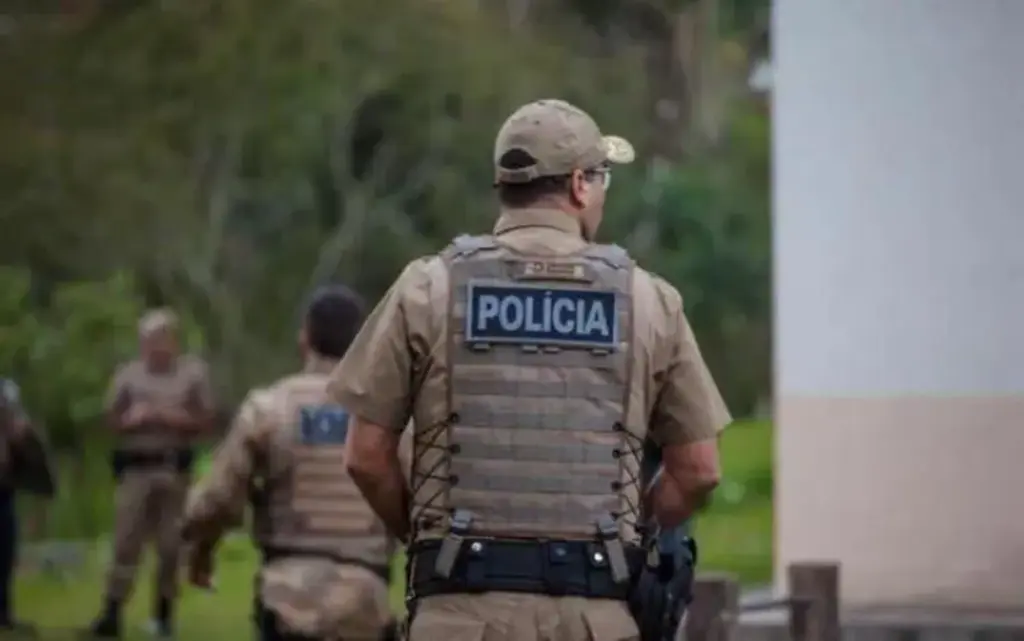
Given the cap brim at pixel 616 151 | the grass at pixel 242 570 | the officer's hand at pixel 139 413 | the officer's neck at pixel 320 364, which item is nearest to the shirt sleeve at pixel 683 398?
the cap brim at pixel 616 151

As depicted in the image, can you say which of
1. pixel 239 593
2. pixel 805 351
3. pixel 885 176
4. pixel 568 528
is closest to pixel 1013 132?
pixel 885 176

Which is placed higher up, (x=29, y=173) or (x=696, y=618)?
(x=29, y=173)

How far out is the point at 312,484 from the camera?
6094 millimetres

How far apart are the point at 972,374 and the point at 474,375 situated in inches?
216

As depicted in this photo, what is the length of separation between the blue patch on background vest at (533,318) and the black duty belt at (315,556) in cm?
224

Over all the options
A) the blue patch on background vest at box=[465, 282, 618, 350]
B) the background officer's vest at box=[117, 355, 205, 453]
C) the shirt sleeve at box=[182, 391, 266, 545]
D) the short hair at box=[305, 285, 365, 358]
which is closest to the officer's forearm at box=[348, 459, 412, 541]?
the blue patch on background vest at box=[465, 282, 618, 350]

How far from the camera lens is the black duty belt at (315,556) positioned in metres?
6.12

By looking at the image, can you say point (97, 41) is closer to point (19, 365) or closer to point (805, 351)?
A: point (19, 365)

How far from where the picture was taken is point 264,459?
20.0 feet

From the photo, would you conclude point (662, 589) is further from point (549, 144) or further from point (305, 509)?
point (305, 509)

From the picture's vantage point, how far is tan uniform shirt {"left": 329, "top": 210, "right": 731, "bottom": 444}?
3.99 meters

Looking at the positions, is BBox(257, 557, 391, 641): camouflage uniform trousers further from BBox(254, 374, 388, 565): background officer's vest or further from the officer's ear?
the officer's ear

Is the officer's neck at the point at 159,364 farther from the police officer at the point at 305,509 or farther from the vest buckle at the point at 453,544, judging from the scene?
the vest buckle at the point at 453,544

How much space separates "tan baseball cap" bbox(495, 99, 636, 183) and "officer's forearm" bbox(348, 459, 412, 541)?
554mm
